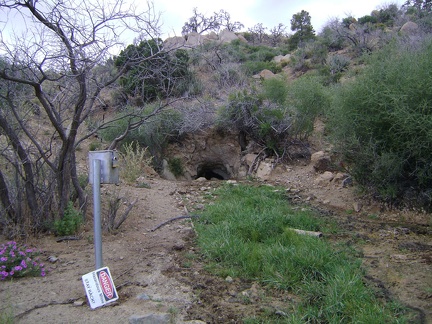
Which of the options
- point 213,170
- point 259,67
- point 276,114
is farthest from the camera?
point 259,67

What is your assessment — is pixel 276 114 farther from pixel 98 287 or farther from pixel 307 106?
pixel 98 287

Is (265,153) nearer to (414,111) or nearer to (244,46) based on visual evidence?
(414,111)

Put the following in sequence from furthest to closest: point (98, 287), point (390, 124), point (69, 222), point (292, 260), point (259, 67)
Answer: point (259, 67), point (390, 124), point (69, 222), point (292, 260), point (98, 287)

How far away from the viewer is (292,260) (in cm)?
472

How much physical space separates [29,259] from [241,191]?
488 cm

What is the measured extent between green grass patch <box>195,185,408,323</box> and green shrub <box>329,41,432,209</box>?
50.0 inches

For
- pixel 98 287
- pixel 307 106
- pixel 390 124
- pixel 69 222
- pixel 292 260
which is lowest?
pixel 292 260

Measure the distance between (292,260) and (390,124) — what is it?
3.23 m

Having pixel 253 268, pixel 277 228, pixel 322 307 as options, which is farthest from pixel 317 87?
pixel 322 307

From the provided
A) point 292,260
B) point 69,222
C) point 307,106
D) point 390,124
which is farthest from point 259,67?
point 292,260

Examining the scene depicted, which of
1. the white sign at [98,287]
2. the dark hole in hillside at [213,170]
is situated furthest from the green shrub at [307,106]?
the white sign at [98,287]

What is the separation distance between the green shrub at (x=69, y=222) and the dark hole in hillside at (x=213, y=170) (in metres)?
7.45

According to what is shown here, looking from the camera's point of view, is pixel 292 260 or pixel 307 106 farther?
pixel 307 106

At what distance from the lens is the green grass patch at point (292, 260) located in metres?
3.82
